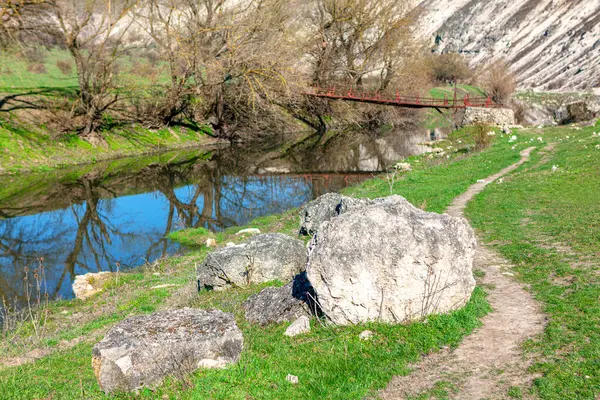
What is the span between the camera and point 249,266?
12.4 m

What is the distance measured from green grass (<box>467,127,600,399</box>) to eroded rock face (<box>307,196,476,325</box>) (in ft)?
5.03

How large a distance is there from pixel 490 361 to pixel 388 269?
1916 millimetres

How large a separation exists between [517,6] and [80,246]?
131 m

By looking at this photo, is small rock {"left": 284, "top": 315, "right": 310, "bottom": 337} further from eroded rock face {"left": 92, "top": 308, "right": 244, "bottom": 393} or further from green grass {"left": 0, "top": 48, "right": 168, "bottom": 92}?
green grass {"left": 0, "top": 48, "right": 168, "bottom": 92}

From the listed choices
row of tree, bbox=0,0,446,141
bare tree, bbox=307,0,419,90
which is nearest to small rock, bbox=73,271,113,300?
row of tree, bbox=0,0,446,141

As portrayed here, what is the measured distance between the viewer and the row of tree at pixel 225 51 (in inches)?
1430

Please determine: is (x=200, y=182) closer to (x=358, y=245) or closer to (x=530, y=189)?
(x=530, y=189)

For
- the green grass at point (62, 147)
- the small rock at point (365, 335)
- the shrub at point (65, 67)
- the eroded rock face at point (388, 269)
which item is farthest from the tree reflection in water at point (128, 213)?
the shrub at point (65, 67)

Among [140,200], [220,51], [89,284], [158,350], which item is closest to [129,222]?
[140,200]

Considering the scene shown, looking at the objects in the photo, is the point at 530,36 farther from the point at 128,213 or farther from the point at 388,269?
the point at 388,269

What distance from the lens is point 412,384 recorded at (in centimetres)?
682

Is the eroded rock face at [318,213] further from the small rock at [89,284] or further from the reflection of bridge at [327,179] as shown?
the reflection of bridge at [327,179]

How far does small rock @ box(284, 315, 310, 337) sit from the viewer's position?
859cm

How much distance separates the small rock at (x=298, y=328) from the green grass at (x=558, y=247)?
3202mm
